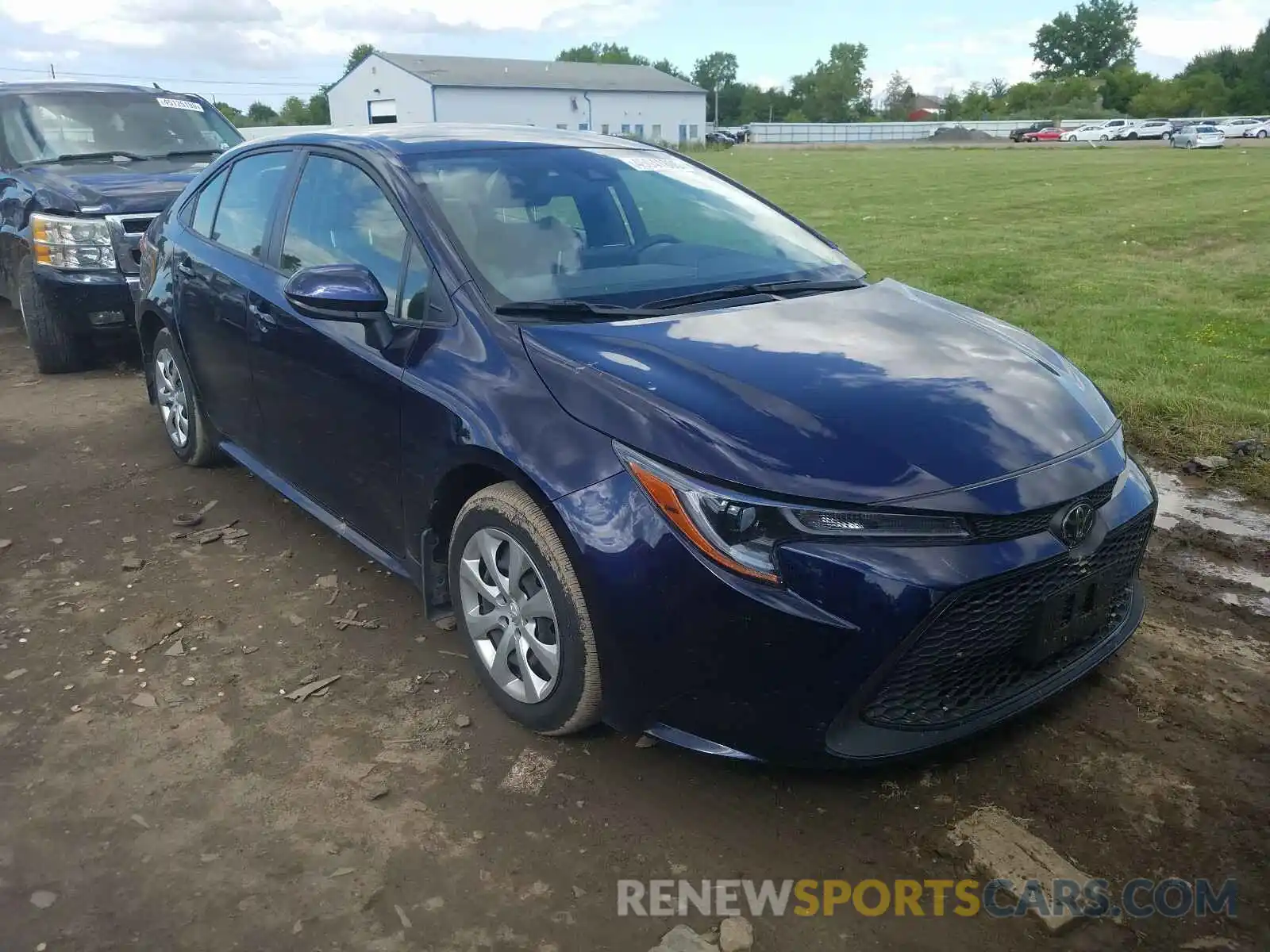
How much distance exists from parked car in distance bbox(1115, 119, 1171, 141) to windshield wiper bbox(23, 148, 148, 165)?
67.3m

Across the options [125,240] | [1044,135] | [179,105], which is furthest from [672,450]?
[1044,135]

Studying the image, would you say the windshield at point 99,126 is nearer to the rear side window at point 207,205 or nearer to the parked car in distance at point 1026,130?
the rear side window at point 207,205

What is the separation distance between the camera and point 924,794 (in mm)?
2779

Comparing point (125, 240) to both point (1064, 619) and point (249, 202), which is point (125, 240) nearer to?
point (249, 202)

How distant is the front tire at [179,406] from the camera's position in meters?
4.99

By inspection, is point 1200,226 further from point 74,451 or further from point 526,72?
point 526,72

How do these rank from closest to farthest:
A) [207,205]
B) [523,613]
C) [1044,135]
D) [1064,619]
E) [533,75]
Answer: [1064,619], [523,613], [207,205], [1044,135], [533,75]

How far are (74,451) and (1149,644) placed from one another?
5.42m

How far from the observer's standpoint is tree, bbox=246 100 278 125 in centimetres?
9480

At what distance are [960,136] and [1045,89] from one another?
34352mm

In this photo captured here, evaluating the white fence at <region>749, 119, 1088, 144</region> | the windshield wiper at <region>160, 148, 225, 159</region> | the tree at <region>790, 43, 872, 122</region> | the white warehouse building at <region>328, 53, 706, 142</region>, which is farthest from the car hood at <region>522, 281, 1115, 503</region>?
the tree at <region>790, 43, 872, 122</region>

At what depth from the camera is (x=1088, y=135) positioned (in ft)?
211

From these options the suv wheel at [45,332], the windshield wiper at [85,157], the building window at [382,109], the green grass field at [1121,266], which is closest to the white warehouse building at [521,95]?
the building window at [382,109]

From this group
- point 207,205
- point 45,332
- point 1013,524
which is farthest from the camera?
point 45,332
